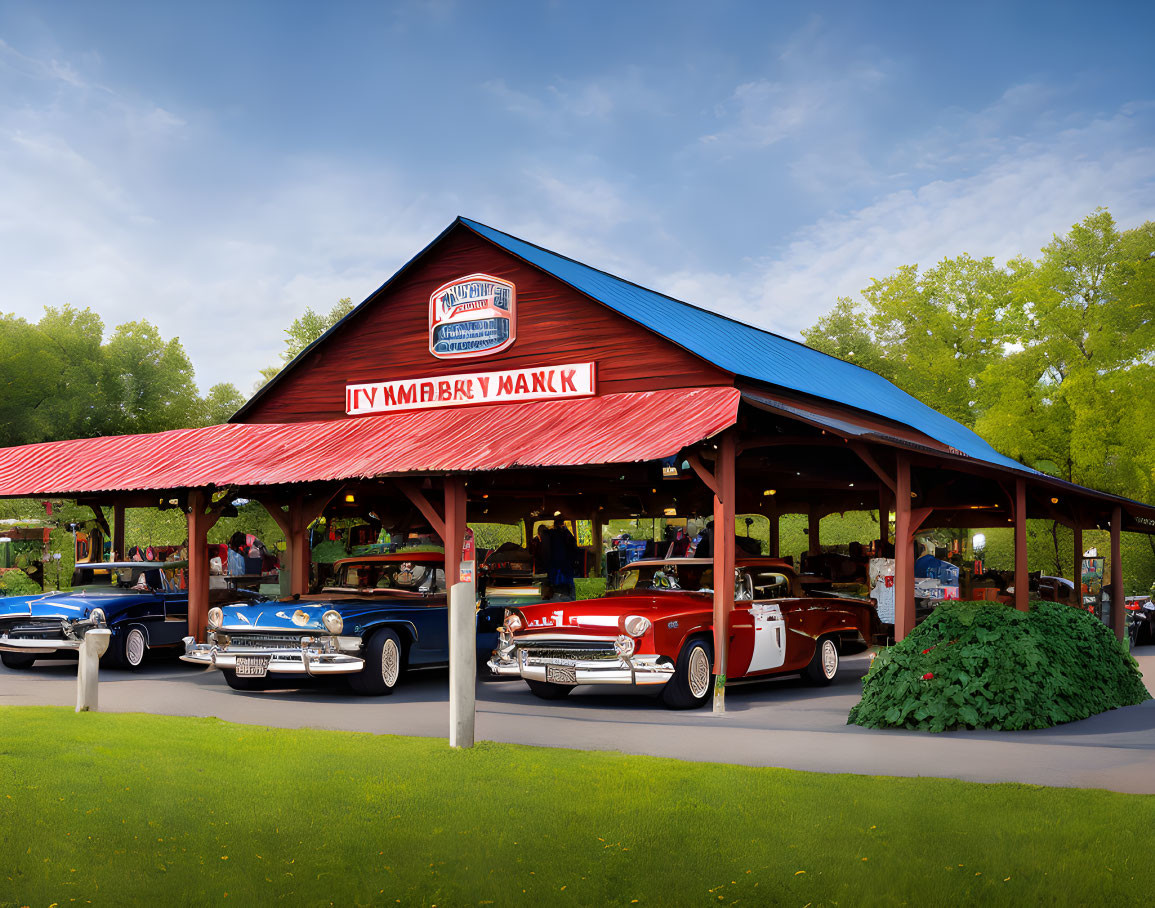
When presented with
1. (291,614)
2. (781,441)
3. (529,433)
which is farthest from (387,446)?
(781,441)

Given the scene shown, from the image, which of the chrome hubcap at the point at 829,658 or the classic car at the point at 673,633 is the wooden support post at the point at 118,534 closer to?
the classic car at the point at 673,633

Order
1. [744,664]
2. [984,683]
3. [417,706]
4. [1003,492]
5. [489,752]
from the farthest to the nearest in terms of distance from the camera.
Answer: [1003,492], [744,664], [417,706], [984,683], [489,752]

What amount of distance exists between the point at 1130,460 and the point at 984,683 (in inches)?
1023

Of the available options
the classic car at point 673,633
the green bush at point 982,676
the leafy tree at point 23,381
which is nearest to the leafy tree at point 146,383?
the leafy tree at point 23,381

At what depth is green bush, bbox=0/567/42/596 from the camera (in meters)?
26.2

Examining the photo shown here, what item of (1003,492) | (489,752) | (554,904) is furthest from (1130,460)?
(554,904)

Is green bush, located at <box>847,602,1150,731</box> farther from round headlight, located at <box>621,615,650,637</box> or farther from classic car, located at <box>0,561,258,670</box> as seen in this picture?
classic car, located at <box>0,561,258,670</box>

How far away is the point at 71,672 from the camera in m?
16.4

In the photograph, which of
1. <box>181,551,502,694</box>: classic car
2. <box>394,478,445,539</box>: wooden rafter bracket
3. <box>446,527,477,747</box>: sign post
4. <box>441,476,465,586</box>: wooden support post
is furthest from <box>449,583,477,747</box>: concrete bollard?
<box>394,478,445,539</box>: wooden rafter bracket

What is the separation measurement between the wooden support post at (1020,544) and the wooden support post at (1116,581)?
4.69 metres

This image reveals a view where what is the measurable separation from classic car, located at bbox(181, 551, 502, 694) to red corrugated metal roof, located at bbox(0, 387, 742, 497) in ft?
4.97

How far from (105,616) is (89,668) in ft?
16.6

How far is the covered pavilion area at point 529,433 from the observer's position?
49.4 ft

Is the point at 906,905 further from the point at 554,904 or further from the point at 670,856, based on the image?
the point at 554,904
